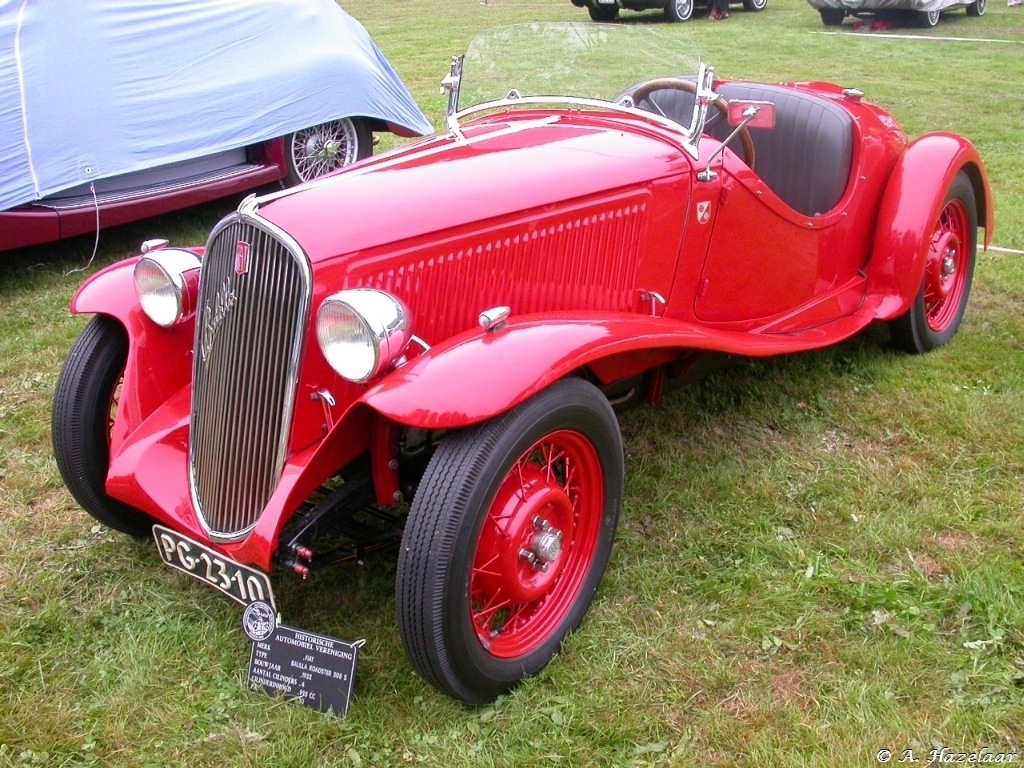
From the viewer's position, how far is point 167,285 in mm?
2879

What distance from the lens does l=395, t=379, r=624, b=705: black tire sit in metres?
2.26

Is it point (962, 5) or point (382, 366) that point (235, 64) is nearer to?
point (382, 366)

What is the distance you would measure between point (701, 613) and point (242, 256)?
1.72 meters

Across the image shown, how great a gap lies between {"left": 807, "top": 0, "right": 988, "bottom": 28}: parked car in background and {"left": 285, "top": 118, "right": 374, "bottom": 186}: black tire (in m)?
12.6

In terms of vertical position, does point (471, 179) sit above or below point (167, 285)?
above

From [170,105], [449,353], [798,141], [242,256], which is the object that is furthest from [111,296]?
[170,105]

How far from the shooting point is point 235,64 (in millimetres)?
6594

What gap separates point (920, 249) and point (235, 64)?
481 cm

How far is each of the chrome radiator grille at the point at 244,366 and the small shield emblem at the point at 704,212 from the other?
1500 mm

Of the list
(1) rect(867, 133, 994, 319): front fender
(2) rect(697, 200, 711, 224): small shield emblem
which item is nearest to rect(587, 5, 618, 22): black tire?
(1) rect(867, 133, 994, 319): front fender

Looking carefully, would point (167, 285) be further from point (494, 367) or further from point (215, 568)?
point (494, 367)

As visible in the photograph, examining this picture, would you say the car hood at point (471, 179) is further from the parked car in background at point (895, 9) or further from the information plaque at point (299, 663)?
the parked car in background at point (895, 9)

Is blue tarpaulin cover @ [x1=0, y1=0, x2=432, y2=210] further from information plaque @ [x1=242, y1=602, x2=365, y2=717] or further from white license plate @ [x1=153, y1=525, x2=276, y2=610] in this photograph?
information plaque @ [x1=242, y1=602, x2=365, y2=717]

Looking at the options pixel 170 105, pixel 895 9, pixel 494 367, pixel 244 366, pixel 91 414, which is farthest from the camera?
pixel 895 9
